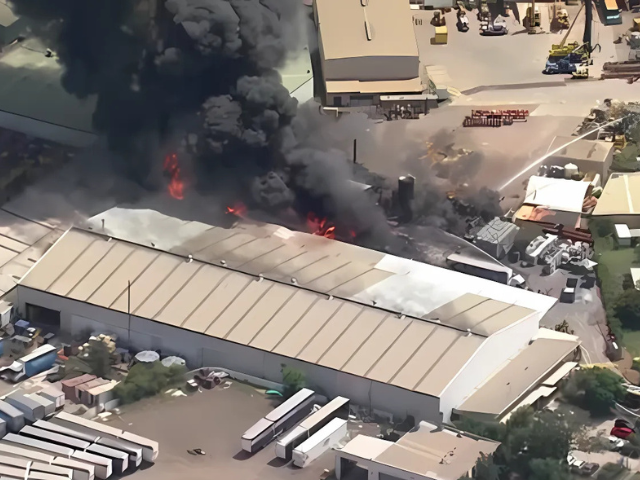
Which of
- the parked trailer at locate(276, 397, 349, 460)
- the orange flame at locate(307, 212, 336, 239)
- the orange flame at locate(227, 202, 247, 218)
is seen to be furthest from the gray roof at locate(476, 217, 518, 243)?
the parked trailer at locate(276, 397, 349, 460)

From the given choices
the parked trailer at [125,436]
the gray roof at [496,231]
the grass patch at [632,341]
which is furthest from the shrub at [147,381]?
the grass patch at [632,341]

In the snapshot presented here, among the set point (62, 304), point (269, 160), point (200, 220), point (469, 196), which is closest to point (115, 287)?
point (62, 304)

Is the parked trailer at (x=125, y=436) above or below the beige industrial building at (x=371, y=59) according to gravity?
below

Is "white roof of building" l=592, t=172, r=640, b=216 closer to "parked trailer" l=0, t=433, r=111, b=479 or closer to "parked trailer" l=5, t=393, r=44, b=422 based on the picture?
"parked trailer" l=5, t=393, r=44, b=422

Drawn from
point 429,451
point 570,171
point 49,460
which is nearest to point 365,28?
point 570,171

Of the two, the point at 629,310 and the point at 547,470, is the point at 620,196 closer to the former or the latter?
the point at 629,310

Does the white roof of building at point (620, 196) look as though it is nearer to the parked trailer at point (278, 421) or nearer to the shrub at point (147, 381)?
the parked trailer at point (278, 421)
